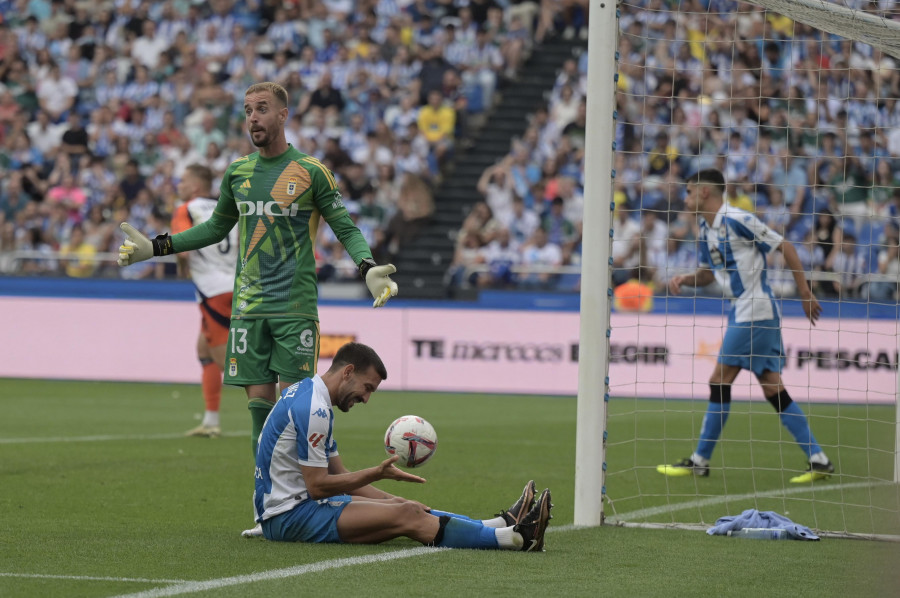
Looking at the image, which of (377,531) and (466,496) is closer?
(377,531)

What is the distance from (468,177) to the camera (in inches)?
923

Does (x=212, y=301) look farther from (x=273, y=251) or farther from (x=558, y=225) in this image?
(x=558, y=225)

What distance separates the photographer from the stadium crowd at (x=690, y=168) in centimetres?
1883

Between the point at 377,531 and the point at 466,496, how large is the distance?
2.27m

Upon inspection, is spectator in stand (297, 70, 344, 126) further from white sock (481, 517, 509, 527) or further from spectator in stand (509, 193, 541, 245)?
white sock (481, 517, 509, 527)

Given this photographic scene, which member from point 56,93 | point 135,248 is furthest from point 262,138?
point 56,93

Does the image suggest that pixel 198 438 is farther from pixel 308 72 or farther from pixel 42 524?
pixel 308 72

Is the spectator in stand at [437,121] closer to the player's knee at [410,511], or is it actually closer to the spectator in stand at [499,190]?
the spectator in stand at [499,190]

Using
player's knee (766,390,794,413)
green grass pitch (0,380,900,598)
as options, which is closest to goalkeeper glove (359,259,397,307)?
green grass pitch (0,380,900,598)

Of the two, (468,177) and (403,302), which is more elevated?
(468,177)

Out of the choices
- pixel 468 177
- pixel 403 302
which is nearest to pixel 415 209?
pixel 468 177

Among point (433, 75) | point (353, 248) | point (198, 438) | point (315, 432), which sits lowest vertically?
point (198, 438)

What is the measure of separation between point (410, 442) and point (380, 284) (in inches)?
31.9

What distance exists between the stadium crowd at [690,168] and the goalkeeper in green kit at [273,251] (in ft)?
36.5
